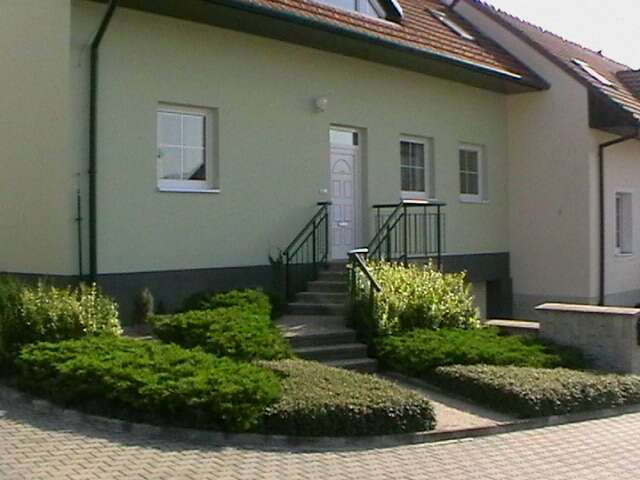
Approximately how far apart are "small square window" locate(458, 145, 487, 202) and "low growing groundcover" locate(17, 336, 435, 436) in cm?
1009

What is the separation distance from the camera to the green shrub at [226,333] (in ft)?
34.2

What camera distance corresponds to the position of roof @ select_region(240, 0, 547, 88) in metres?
14.8

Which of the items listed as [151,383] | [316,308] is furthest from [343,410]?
[316,308]

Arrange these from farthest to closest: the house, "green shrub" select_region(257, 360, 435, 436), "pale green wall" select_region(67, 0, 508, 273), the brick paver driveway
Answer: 1. "pale green wall" select_region(67, 0, 508, 273)
2. the house
3. "green shrub" select_region(257, 360, 435, 436)
4. the brick paver driveway

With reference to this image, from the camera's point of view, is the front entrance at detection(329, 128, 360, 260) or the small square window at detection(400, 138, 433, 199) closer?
the front entrance at detection(329, 128, 360, 260)

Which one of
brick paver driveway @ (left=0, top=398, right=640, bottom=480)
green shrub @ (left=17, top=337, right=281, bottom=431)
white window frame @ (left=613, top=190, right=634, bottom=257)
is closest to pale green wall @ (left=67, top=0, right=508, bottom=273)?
green shrub @ (left=17, top=337, right=281, bottom=431)

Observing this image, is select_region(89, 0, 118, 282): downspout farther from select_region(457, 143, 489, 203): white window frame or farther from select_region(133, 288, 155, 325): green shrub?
select_region(457, 143, 489, 203): white window frame

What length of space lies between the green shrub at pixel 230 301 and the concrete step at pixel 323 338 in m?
0.69

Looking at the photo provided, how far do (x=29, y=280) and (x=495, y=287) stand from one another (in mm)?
10454

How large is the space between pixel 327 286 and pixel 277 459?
22.6ft

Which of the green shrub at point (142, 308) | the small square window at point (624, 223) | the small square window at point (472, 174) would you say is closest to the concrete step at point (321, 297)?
the green shrub at point (142, 308)

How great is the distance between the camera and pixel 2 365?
10.1 m

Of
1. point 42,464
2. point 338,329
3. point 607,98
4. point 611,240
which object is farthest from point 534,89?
point 42,464

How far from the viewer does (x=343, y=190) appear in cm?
1638
